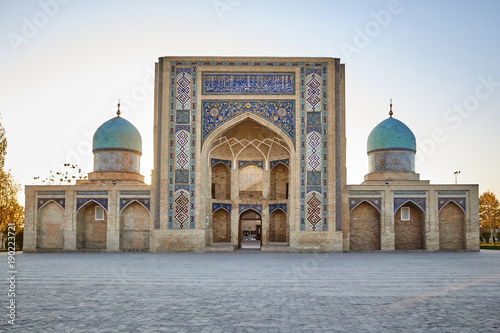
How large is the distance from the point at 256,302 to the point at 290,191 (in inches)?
487

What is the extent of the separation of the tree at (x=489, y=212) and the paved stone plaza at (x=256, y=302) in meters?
25.1

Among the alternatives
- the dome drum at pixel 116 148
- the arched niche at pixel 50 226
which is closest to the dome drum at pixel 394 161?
the dome drum at pixel 116 148

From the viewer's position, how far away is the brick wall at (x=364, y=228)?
18094 millimetres

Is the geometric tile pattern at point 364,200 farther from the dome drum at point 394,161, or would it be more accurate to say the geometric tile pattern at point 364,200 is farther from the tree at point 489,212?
the tree at point 489,212

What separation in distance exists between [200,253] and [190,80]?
572 centimetres

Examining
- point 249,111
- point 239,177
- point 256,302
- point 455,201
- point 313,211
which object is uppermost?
point 249,111

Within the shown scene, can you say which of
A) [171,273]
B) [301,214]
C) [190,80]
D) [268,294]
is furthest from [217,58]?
[268,294]

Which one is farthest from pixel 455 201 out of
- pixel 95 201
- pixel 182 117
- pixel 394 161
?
pixel 95 201

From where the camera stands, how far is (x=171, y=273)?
29.8 feet

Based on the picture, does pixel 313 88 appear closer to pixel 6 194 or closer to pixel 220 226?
pixel 220 226

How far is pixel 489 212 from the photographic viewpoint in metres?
32.1

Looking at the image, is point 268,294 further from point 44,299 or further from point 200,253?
point 200,253

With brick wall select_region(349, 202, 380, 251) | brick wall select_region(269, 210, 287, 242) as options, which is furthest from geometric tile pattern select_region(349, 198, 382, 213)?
brick wall select_region(269, 210, 287, 242)

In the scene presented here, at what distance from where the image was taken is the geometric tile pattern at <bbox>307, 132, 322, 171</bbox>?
1717cm
